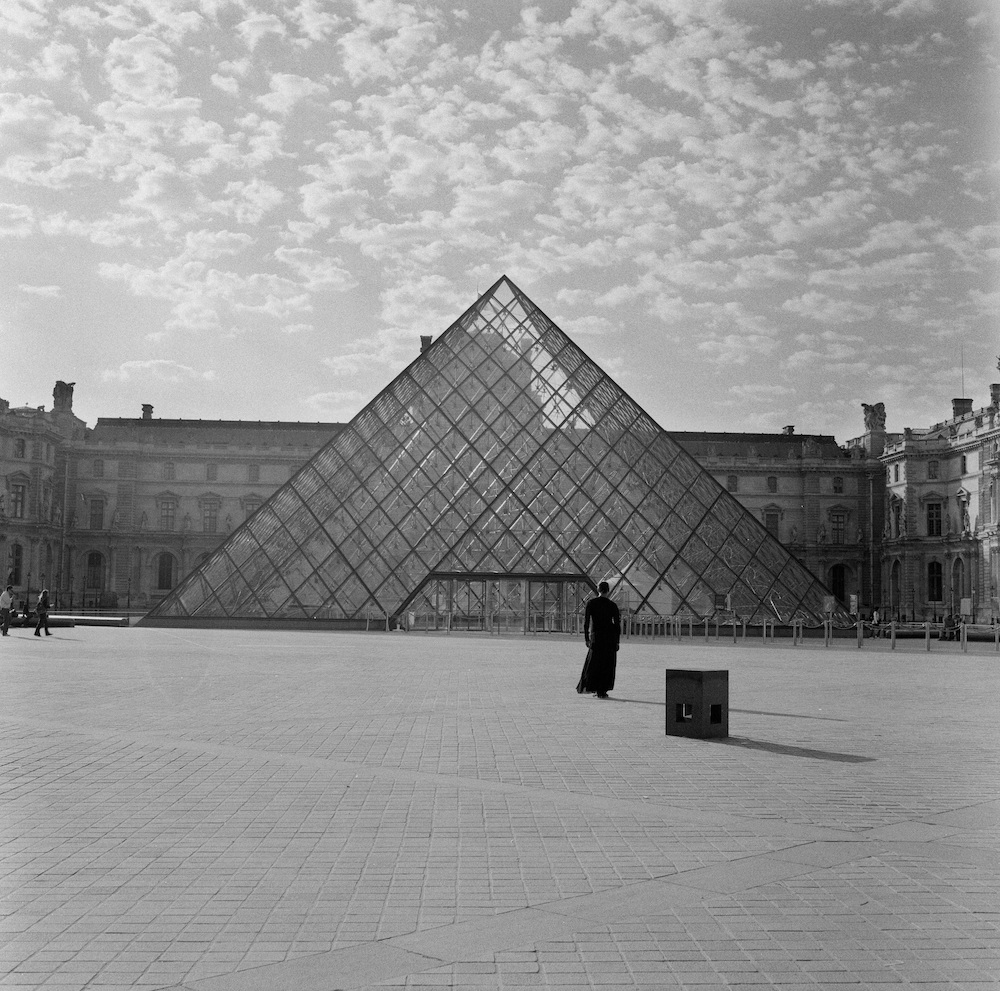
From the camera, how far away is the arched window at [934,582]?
221 feet

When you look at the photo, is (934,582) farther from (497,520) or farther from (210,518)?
(497,520)

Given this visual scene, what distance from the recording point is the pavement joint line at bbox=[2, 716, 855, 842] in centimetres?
573

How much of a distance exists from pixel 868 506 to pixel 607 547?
47.3 meters

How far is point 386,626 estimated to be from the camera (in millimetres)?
29891

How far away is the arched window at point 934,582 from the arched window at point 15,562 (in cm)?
4848

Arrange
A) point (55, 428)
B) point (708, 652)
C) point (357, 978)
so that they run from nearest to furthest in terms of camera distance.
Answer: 1. point (357, 978)
2. point (708, 652)
3. point (55, 428)

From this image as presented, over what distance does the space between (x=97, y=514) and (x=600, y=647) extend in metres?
63.7

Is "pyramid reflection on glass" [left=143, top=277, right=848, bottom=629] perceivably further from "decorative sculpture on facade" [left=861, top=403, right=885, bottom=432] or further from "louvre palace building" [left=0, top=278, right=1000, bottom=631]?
"decorative sculpture on facade" [left=861, top=403, right=885, bottom=432]

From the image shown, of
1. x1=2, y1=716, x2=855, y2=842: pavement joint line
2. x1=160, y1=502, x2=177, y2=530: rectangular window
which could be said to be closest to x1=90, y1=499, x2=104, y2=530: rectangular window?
x1=160, y1=502, x2=177, y2=530: rectangular window

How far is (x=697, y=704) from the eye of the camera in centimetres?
923

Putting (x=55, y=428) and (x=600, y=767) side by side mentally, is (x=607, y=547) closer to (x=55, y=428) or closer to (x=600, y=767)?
(x=600, y=767)

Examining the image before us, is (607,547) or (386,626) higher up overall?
(607,547)

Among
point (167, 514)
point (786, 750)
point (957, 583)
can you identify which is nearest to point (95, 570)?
point (167, 514)

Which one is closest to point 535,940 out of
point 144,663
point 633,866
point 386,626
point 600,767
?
point 633,866
